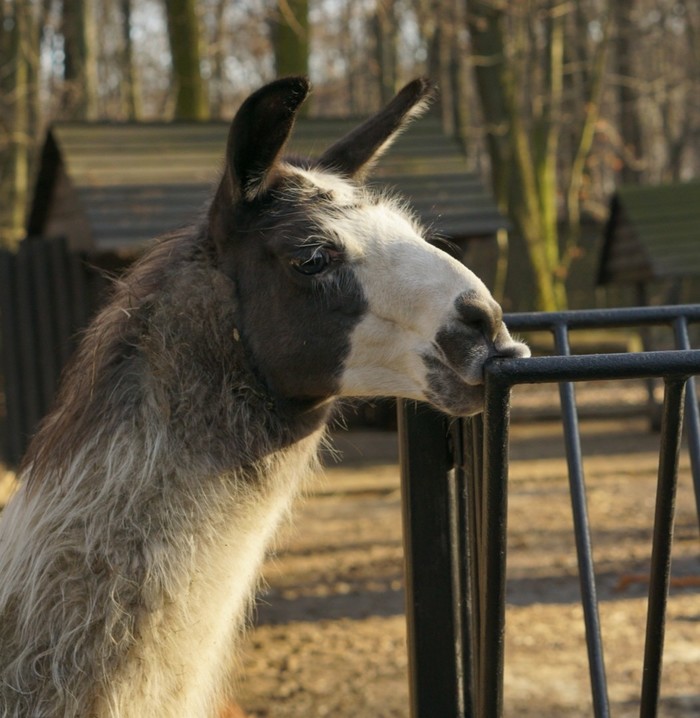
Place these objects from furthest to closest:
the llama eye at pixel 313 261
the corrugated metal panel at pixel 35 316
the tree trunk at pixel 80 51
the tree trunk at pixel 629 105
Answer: the tree trunk at pixel 629 105 → the tree trunk at pixel 80 51 → the corrugated metal panel at pixel 35 316 → the llama eye at pixel 313 261

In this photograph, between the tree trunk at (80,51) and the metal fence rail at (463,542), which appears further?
the tree trunk at (80,51)

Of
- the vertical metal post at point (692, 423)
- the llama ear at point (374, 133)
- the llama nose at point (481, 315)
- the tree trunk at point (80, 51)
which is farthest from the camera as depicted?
the tree trunk at point (80, 51)

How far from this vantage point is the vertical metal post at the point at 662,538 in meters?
1.77

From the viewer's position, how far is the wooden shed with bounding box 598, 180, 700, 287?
37.7 ft

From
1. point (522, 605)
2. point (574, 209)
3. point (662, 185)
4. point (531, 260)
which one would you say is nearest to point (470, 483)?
point (522, 605)

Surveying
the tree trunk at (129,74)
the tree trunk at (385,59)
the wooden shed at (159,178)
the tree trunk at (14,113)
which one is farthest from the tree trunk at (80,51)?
the wooden shed at (159,178)

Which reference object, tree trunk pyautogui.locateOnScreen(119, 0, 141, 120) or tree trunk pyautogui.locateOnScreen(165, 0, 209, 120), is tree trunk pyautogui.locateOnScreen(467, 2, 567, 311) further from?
tree trunk pyautogui.locateOnScreen(119, 0, 141, 120)

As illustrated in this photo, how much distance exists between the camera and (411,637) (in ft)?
7.49

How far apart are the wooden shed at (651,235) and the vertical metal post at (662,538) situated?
981 cm

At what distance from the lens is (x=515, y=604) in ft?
20.1

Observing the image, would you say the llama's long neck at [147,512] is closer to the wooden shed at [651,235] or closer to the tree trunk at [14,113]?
the wooden shed at [651,235]

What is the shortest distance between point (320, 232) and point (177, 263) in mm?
374

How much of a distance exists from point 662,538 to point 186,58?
445 inches

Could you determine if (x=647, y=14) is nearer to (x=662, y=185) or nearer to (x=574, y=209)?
(x=574, y=209)
